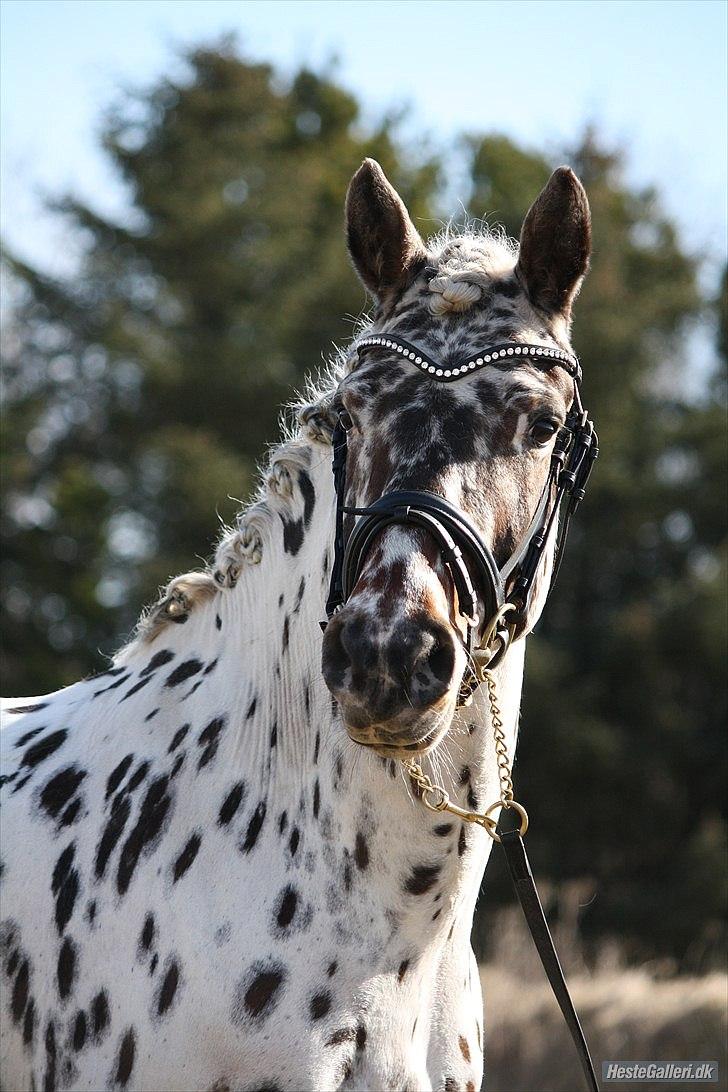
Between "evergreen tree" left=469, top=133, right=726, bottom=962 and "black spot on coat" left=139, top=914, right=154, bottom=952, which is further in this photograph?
"evergreen tree" left=469, top=133, right=726, bottom=962

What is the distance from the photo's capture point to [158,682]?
374cm

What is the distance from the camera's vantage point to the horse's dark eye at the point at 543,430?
3145 mm

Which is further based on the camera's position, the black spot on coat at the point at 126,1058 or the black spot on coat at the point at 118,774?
the black spot on coat at the point at 118,774

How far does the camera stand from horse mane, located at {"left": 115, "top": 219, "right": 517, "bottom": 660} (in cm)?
332

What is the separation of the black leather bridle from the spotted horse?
0.06 feet

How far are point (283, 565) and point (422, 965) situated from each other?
1.15 meters

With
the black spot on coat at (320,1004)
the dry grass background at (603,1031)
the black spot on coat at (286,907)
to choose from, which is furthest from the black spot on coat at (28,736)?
the dry grass background at (603,1031)

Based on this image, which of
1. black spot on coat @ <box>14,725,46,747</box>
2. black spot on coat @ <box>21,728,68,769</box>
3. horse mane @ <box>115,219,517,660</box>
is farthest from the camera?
black spot on coat @ <box>14,725,46,747</box>

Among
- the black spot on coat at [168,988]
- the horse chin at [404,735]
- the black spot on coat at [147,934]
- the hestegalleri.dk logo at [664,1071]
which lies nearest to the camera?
the horse chin at [404,735]

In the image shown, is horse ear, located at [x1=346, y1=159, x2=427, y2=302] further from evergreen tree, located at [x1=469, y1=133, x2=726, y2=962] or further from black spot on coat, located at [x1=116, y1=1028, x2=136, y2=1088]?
evergreen tree, located at [x1=469, y1=133, x2=726, y2=962]

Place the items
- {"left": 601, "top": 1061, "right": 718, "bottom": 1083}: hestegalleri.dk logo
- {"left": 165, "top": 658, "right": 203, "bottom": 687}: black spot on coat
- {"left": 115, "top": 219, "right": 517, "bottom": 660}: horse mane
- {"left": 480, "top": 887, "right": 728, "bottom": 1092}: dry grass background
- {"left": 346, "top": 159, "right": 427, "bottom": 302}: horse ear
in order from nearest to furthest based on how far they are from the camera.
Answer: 1. {"left": 115, "top": 219, "right": 517, "bottom": 660}: horse mane
2. {"left": 346, "top": 159, "right": 427, "bottom": 302}: horse ear
3. {"left": 165, "top": 658, "right": 203, "bottom": 687}: black spot on coat
4. {"left": 601, "top": 1061, "right": 718, "bottom": 1083}: hestegalleri.dk logo
5. {"left": 480, "top": 887, "right": 728, "bottom": 1092}: dry grass background

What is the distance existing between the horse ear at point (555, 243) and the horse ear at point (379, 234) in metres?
0.31

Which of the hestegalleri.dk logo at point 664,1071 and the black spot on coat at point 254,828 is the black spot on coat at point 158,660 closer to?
the black spot on coat at point 254,828

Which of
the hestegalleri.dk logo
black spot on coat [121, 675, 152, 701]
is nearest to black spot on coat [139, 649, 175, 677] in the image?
black spot on coat [121, 675, 152, 701]
